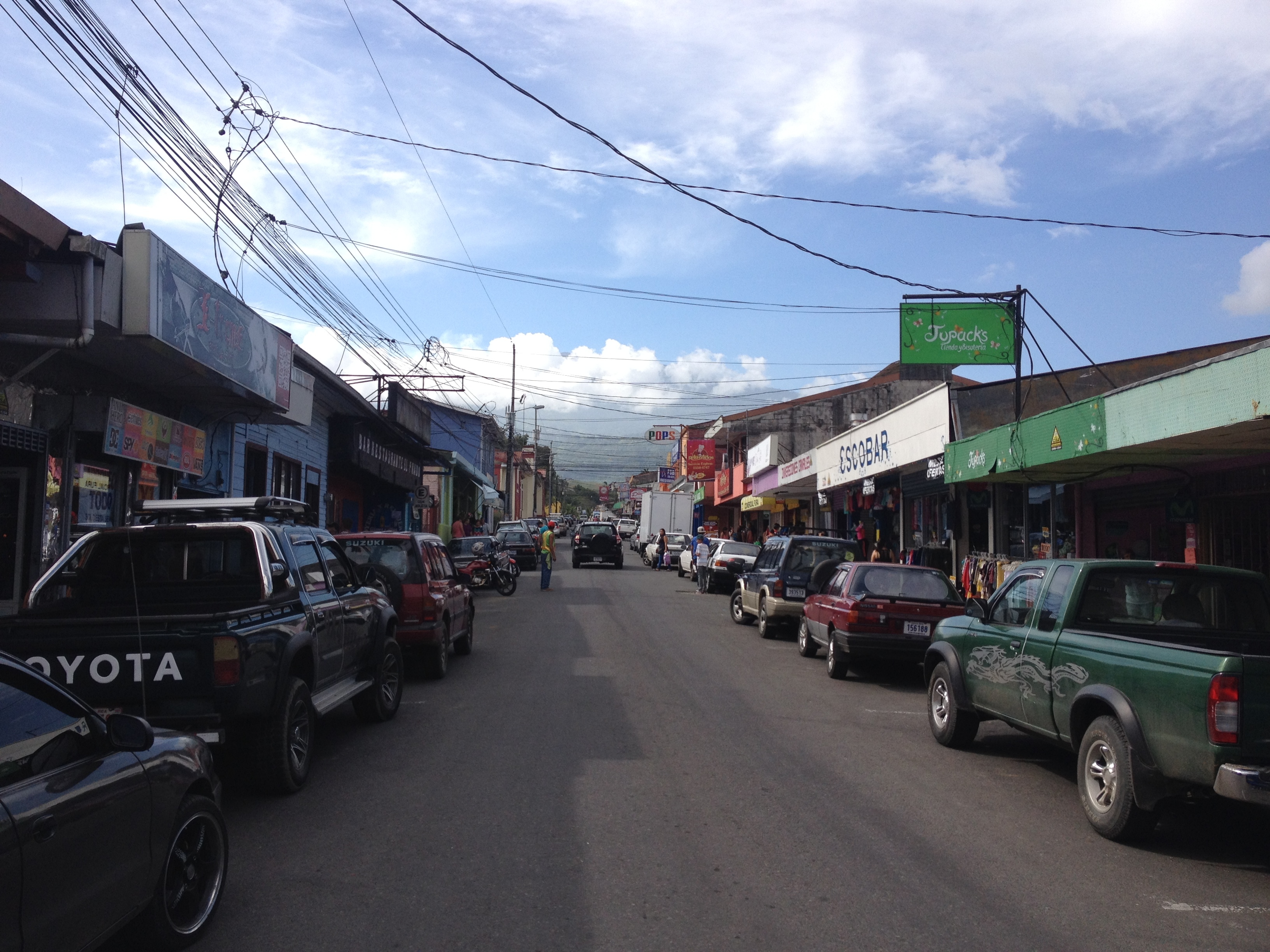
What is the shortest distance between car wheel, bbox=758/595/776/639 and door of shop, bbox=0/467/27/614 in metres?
11.2

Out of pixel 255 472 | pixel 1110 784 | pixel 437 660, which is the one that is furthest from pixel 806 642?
pixel 255 472

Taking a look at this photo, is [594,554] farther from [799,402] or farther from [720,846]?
[720,846]

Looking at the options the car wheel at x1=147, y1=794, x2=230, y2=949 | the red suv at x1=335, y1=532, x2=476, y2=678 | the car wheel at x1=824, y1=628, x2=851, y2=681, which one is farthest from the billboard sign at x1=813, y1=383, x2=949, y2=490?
the car wheel at x1=147, y1=794, x2=230, y2=949

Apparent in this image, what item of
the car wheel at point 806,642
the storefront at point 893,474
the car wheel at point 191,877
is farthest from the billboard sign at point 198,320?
the storefront at point 893,474

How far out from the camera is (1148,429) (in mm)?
11258

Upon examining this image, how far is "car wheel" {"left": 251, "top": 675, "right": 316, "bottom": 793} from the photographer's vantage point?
22.7 ft

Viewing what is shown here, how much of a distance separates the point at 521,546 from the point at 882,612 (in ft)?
83.0

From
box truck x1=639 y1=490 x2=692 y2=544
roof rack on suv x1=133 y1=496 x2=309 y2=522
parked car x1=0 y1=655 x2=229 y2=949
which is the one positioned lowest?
parked car x1=0 y1=655 x2=229 y2=949

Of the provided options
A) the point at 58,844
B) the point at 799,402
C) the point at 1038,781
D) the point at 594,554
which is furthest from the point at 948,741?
the point at 799,402

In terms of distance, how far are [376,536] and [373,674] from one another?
11.6 ft

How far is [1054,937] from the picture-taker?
484 cm

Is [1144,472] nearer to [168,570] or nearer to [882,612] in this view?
[882,612]

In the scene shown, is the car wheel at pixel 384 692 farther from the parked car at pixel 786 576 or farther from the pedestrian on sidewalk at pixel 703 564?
the pedestrian on sidewalk at pixel 703 564

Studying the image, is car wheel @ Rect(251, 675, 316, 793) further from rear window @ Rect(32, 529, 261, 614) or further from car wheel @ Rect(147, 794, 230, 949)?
car wheel @ Rect(147, 794, 230, 949)
